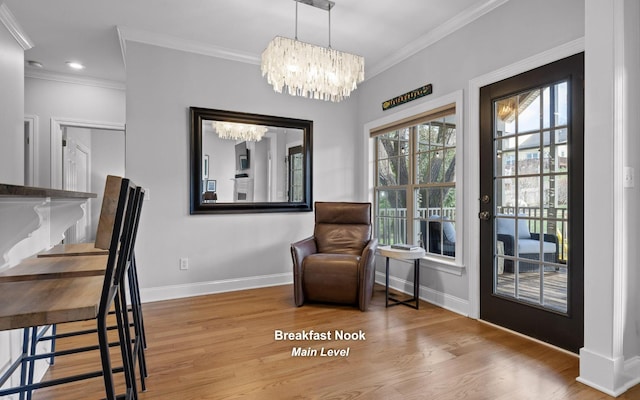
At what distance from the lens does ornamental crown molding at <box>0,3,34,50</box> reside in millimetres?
Result: 2798

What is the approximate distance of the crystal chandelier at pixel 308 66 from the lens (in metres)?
2.53

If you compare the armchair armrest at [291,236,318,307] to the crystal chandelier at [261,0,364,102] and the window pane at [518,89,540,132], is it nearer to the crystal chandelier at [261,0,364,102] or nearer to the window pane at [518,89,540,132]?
the crystal chandelier at [261,0,364,102]

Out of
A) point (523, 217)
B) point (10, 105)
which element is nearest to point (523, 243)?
point (523, 217)

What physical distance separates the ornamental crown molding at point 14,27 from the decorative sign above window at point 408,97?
351 cm

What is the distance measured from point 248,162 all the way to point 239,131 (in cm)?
35

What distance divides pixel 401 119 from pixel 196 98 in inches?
86.1

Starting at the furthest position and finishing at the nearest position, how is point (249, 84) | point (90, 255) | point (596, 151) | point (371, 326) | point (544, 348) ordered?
point (249, 84) < point (371, 326) < point (544, 348) < point (596, 151) < point (90, 255)

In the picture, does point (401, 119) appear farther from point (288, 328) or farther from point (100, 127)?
point (100, 127)

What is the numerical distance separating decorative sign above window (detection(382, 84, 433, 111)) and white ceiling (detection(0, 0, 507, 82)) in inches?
16.4

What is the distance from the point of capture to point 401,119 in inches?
147

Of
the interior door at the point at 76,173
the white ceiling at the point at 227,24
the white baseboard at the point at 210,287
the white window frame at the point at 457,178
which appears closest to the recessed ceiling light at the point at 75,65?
the white ceiling at the point at 227,24

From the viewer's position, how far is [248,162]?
152 inches

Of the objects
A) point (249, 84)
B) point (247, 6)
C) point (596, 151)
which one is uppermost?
point (247, 6)

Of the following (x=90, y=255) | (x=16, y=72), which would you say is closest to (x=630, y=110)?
(x=90, y=255)
